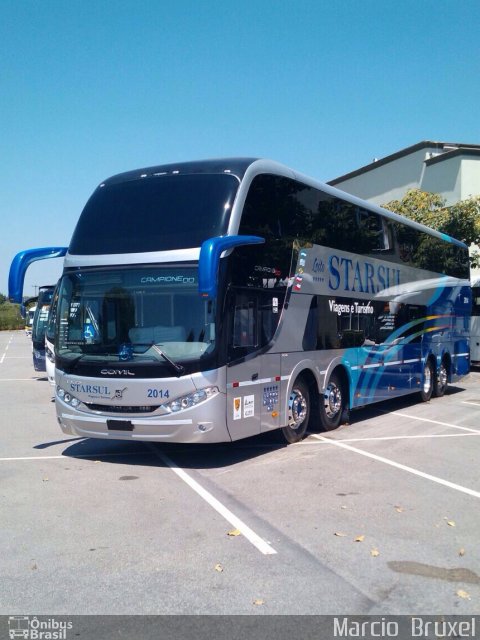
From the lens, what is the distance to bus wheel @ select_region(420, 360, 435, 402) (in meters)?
15.9

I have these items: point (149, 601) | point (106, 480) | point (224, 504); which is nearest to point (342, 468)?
point (224, 504)

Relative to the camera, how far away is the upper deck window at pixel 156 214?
845 centimetres

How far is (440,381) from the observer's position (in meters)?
17.0

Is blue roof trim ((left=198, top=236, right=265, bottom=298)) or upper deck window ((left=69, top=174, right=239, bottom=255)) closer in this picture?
blue roof trim ((left=198, top=236, right=265, bottom=298))

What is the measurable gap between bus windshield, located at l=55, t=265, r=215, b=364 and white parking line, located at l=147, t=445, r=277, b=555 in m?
1.41

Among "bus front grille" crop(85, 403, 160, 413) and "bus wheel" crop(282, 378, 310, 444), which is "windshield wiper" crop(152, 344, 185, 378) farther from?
"bus wheel" crop(282, 378, 310, 444)

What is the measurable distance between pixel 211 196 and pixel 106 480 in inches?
154

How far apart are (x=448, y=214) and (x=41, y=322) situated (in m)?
17.2

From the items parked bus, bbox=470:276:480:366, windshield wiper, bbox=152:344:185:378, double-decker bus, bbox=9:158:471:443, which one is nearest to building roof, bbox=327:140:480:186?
parked bus, bbox=470:276:480:366

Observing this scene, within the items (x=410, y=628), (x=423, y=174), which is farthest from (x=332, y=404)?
(x=423, y=174)

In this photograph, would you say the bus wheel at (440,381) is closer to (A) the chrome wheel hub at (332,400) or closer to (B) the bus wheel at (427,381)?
(B) the bus wheel at (427,381)

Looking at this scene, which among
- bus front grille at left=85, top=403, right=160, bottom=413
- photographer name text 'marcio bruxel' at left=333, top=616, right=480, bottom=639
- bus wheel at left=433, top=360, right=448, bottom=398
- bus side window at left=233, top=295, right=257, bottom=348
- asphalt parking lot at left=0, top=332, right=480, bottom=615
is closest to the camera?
photographer name text 'marcio bruxel' at left=333, top=616, right=480, bottom=639

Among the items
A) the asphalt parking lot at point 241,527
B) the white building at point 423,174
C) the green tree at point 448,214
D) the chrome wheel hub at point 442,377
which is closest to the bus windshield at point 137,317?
the asphalt parking lot at point 241,527

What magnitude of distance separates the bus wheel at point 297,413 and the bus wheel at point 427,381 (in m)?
6.07
